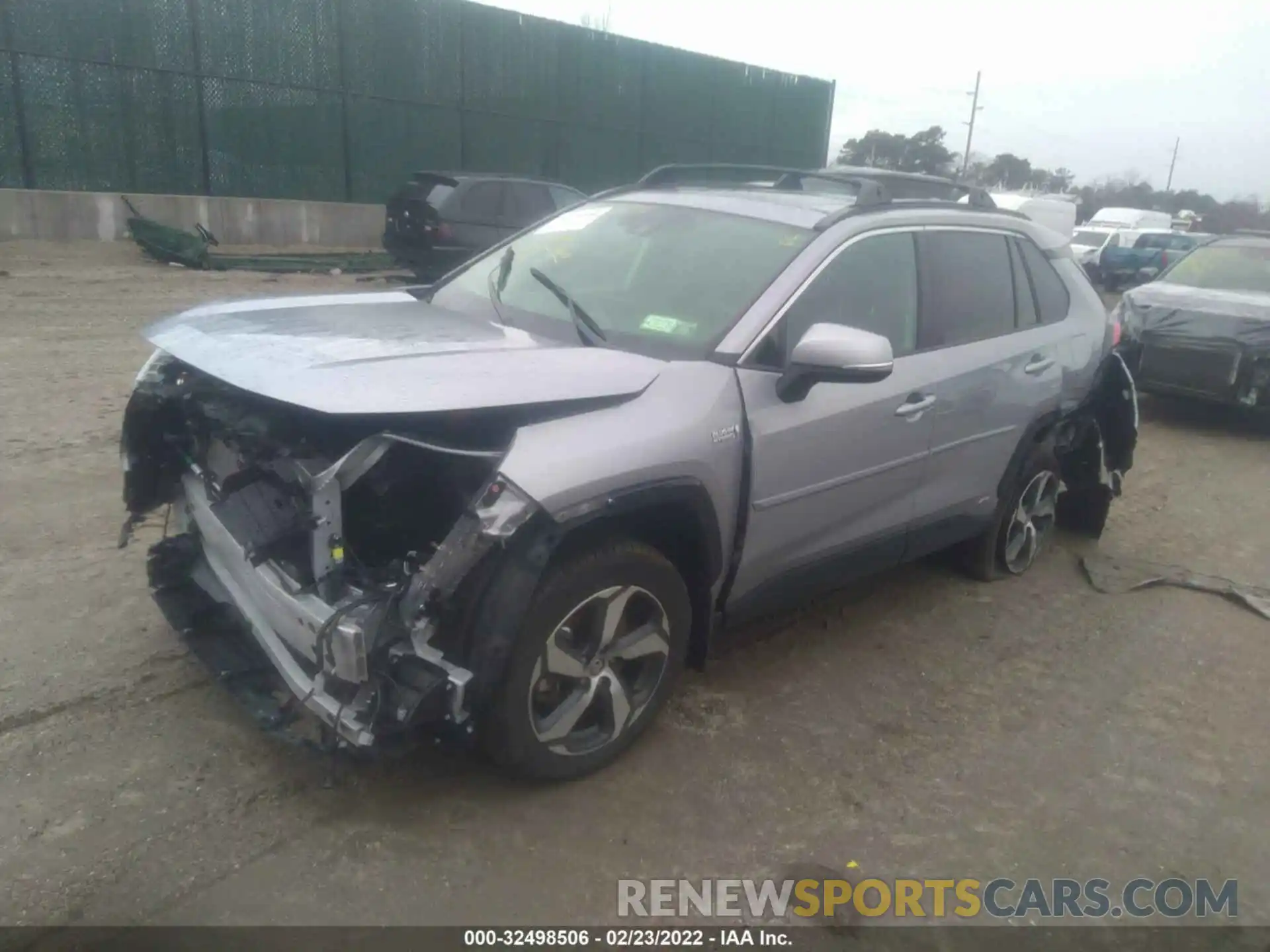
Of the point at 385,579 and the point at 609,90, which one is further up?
the point at 609,90

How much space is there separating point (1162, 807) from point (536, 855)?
6.96 ft

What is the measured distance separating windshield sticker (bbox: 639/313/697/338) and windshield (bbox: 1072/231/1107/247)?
25.0 metres

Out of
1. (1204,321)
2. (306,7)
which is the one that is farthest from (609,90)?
(1204,321)

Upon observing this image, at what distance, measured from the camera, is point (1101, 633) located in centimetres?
464

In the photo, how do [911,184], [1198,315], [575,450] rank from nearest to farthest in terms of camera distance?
[575,450] < [911,184] < [1198,315]

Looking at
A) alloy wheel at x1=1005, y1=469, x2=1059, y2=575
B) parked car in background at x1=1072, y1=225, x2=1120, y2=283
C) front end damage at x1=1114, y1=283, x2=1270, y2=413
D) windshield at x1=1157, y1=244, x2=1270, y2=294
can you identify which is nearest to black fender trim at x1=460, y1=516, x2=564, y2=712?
alloy wheel at x1=1005, y1=469, x2=1059, y2=575

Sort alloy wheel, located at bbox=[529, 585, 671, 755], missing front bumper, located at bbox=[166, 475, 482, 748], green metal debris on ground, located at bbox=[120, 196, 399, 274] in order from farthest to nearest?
green metal debris on ground, located at bbox=[120, 196, 399, 274] < alloy wheel, located at bbox=[529, 585, 671, 755] < missing front bumper, located at bbox=[166, 475, 482, 748]

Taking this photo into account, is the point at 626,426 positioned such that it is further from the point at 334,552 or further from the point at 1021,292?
the point at 1021,292

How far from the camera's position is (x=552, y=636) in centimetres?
292

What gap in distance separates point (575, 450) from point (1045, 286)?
322 cm

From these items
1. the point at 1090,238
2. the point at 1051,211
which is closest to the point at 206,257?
the point at 1051,211

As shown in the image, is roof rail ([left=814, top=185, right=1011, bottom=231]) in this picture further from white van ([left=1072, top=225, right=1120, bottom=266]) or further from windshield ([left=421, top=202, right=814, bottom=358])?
white van ([left=1072, top=225, right=1120, bottom=266])

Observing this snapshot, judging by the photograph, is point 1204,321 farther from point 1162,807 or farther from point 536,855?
point 536,855

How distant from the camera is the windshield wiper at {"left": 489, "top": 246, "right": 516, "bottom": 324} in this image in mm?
3996
